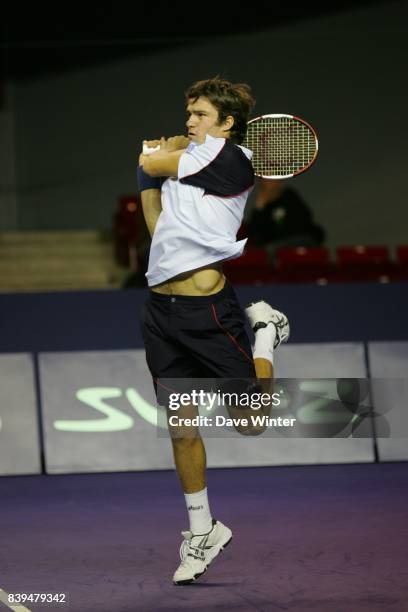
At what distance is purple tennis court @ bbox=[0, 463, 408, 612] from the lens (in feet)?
12.5

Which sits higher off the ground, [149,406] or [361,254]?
[361,254]

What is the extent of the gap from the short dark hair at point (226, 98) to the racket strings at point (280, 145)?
11.5 inches

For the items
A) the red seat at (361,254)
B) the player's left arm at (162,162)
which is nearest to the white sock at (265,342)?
the player's left arm at (162,162)

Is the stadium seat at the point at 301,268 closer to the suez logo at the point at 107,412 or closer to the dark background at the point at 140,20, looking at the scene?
the dark background at the point at 140,20

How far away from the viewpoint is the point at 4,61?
14078 mm

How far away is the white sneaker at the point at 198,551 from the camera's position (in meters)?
4.00

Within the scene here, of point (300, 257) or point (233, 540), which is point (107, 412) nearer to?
point (233, 540)

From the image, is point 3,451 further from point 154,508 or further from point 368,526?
point 368,526

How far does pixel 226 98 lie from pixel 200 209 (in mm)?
417

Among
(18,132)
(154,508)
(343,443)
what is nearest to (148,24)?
(18,132)

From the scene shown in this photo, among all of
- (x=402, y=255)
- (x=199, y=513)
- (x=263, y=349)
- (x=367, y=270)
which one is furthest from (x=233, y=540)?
(x=402, y=255)

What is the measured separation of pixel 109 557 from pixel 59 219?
33.2 feet

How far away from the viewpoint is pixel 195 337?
4090 millimetres

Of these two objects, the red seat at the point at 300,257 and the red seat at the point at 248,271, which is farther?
the red seat at the point at 300,257
